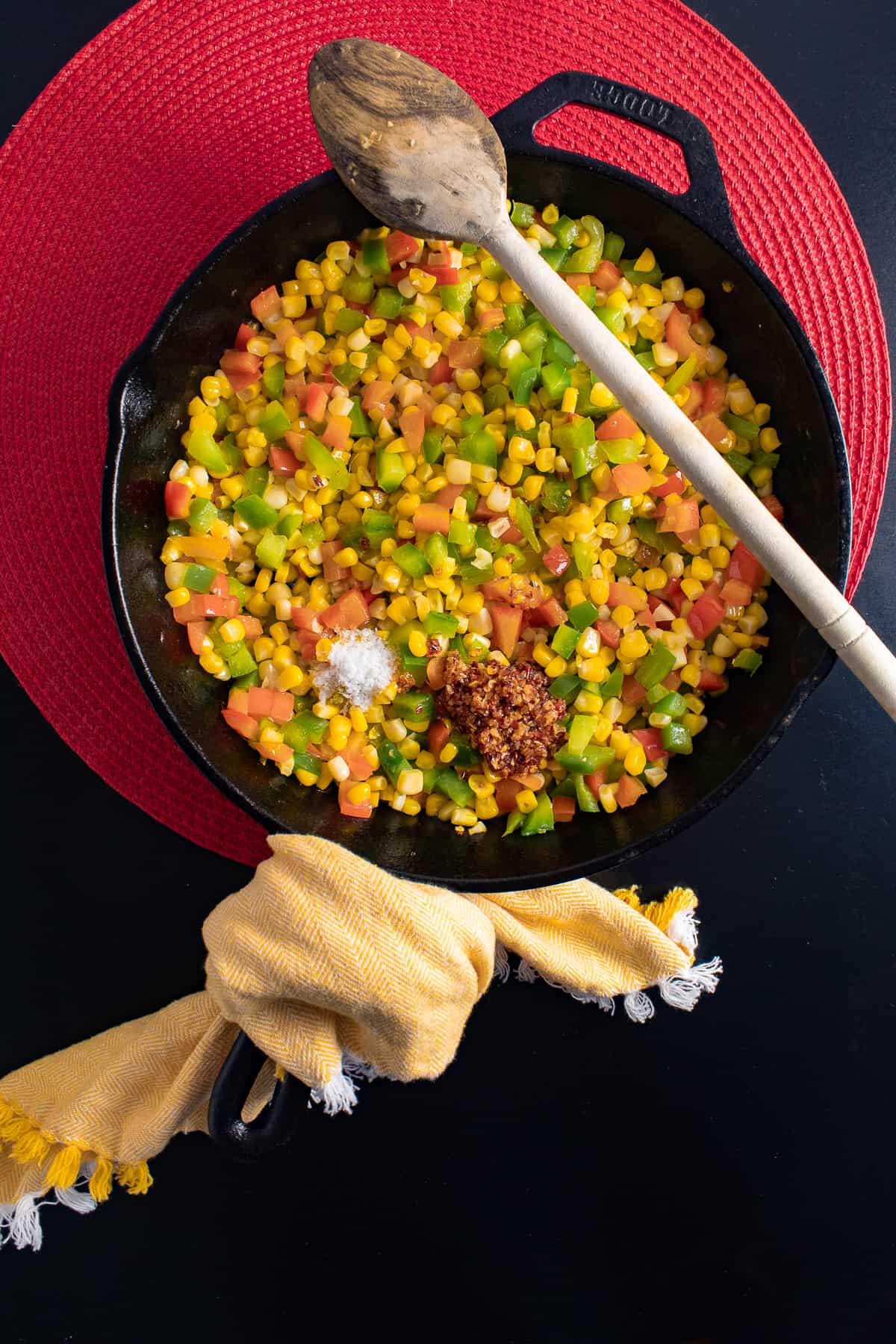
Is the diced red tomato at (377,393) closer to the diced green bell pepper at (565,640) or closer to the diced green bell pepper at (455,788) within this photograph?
the diced green bell pepper at (565,640)

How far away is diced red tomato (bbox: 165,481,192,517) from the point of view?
6.27ft

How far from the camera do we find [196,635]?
1.93 metres

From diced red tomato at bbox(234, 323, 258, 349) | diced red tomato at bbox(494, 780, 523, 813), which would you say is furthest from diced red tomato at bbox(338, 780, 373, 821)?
diced red tomato at bbox(234, 323, 258, 349)

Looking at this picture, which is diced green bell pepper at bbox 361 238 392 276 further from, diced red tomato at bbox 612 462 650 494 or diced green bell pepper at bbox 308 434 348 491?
diced red tomato at bbox 612 462 650 494

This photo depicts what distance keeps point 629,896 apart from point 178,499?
128cm

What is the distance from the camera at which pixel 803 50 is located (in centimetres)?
223

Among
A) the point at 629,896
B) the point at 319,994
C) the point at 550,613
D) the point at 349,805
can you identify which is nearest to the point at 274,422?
the point at 550,613

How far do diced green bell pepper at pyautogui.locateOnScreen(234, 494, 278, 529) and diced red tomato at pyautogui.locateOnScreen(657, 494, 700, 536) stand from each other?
75cm

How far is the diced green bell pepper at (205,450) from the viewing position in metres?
1.92

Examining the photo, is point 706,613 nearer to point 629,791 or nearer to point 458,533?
point 629,791

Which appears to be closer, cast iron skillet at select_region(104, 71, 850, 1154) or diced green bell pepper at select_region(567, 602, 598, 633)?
cast iron skillet at select_region(104, 71, 850, 1154)

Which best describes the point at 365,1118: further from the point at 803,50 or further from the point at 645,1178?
the point at 803,50

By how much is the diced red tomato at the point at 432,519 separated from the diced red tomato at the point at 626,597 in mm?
350

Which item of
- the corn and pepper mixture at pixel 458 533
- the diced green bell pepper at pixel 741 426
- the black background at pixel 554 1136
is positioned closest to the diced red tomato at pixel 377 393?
the corn and pepper mixture at pixel 458 533
